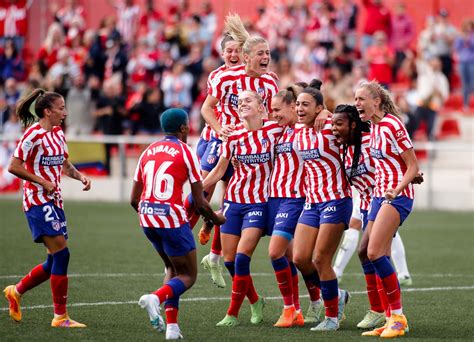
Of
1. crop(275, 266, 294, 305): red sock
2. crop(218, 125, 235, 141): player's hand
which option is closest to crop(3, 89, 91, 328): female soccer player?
crop(218, 125, 235, 141): player's hand

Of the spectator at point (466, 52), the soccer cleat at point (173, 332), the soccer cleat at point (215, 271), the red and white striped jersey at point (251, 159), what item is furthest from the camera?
the spectator at point (466, 52)

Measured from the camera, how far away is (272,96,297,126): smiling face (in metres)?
10.7

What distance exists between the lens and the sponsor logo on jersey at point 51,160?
412 inches

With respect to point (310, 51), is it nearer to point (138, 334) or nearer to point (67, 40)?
point (67, 40)

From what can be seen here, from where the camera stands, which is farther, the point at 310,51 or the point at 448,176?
the point at 310,51

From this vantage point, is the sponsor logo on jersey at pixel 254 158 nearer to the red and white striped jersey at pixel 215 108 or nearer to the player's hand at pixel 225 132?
the player's hand at pixel 225 132

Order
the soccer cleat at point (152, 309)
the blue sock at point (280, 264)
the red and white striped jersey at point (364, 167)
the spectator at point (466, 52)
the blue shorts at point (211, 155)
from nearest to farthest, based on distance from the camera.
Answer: the soccer cleat at point (152, 309)
the red and white striped jersey at point (364, 167)
the blue sock at point (280, 264)
the blue shorts at point (211, 155)
the spectator at point (466, 52)

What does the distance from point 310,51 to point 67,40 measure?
23.6 ft

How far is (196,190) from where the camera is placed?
9516mm

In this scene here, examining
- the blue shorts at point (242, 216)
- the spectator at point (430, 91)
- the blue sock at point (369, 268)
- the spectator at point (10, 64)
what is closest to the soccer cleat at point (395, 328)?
the blue sock at point (369, 268)

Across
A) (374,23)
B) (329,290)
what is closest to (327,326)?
(329,290)

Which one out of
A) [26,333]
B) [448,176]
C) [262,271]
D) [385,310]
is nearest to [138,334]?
[26,333]

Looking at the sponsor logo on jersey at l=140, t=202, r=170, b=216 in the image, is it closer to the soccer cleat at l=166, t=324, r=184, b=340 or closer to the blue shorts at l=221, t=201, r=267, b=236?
the soccer cleat at l=166, t=324, r=184, b=340

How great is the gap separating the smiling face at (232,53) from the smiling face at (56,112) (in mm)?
2216
